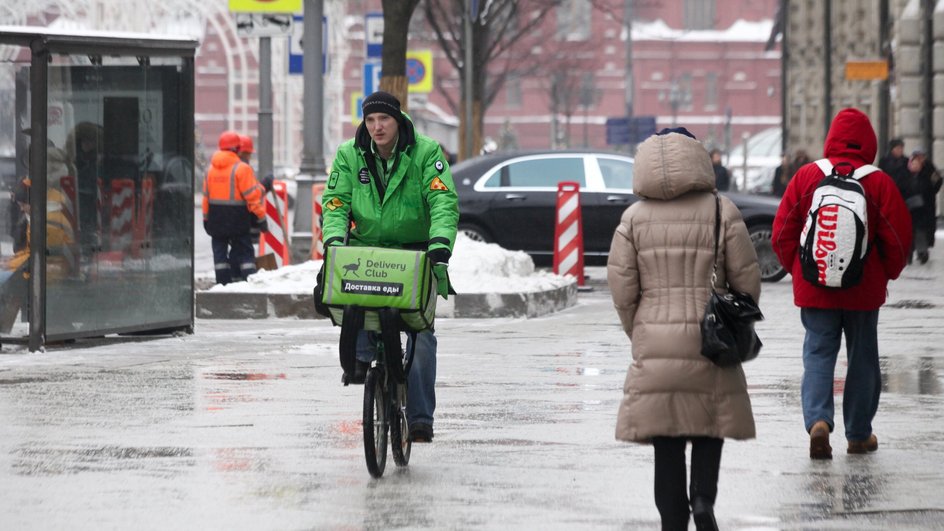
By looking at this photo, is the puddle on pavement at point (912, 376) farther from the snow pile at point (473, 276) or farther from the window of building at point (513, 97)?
the window of building at point (513, 97)

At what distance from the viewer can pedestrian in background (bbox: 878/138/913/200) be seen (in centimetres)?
2602

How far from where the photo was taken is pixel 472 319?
673 inches

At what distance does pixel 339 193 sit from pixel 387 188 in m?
0.21

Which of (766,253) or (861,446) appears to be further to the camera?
(766,253)

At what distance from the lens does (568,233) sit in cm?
2038

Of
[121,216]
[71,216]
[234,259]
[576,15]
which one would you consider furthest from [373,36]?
[576,15]

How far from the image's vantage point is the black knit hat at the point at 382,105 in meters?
8.47

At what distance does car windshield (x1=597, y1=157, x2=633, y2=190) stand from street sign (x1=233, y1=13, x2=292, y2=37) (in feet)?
12.9

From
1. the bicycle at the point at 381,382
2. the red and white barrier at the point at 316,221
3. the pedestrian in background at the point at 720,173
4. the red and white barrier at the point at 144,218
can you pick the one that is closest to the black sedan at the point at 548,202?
the red and white barrier at the point at 316,221

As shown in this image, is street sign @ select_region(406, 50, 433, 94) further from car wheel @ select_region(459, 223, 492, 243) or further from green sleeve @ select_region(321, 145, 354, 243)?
green sleeve @ select_region(321, 145, 354, 243)

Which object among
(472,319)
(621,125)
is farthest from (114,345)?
(621,125)

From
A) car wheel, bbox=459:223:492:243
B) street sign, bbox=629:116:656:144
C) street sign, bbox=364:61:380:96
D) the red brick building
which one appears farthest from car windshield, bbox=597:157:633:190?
the red brick building

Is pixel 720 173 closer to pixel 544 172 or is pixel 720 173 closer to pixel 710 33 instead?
pixel 544 172

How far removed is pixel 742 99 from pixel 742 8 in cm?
542
